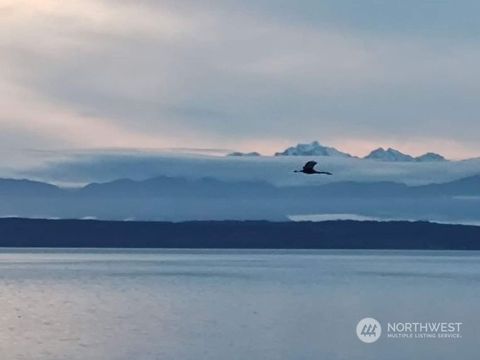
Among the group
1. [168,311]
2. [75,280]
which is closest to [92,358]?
[168,311]

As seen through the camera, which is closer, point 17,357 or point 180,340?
point 17,357

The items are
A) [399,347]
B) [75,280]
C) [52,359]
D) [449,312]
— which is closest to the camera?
[52,359]

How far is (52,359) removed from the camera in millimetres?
42562

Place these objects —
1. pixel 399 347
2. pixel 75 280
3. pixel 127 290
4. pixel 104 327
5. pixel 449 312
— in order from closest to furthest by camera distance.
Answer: pixel 399 347 → pixel 104 327 → pixel 449 312 → pixel 127 290 → pixel 75 280

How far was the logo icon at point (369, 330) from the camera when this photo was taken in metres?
48.3

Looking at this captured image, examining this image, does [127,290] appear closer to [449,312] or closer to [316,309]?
[316,309]

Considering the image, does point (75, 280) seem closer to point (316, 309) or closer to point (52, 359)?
point (316, 309)

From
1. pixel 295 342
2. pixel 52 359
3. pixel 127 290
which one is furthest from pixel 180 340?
pixel 127 290

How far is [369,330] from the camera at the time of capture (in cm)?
5134

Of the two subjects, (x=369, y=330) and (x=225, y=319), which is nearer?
(x=369, y=330)

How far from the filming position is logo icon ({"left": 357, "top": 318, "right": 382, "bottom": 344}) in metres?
48.3

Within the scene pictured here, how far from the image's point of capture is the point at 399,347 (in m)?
46.2

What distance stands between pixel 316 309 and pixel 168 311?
278 inches

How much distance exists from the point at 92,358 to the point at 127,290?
40.6 meters
